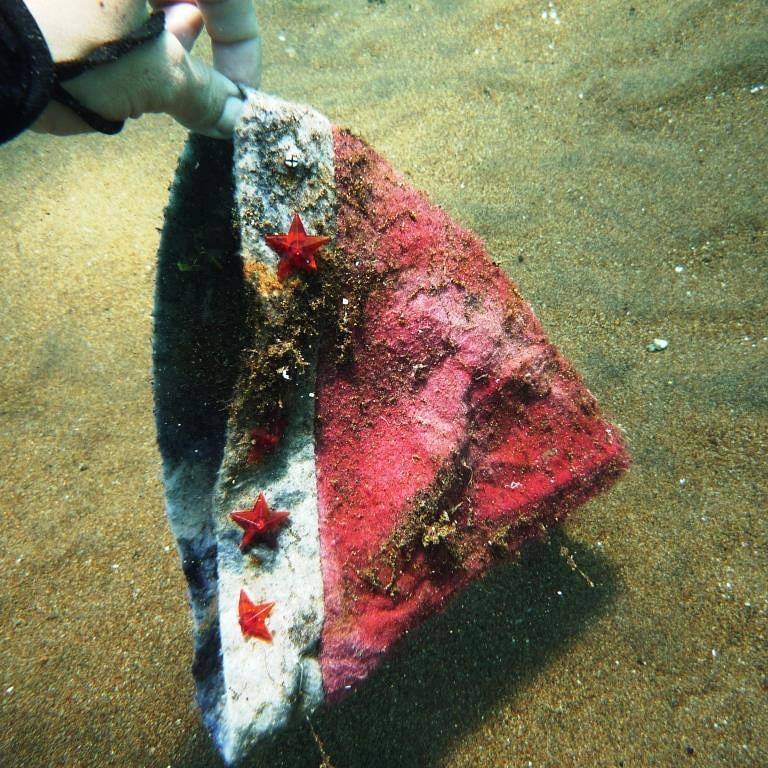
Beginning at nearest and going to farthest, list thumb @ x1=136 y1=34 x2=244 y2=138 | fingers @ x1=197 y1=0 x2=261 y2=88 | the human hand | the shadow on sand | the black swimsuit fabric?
1. the black swimsuit fabric
2. the human hand
3. thumb @ x1=136 y1=34 x2=244 y2=138
4. fingers @ x1=197 y1=0 x2=261 y2=88
5. the shadow on sand

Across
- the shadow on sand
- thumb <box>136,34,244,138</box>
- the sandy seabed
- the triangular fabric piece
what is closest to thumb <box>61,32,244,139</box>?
thumb <box>136,34,244,138</box>

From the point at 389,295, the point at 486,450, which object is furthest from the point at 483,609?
the point at 389,295

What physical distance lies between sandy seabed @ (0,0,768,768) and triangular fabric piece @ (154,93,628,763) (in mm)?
684

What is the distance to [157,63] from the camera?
1.20 m

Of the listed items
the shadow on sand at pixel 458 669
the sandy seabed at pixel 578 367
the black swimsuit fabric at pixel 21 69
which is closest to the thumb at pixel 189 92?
the black swimsuit fabric at pixel 21 69

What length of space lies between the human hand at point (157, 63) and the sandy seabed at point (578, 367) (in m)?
1.72

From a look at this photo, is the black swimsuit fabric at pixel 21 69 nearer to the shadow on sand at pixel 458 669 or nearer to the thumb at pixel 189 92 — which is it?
the thumb at pixel 189 92

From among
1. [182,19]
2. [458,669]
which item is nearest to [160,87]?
[182,19]

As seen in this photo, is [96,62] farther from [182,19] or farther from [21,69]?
[182,19]

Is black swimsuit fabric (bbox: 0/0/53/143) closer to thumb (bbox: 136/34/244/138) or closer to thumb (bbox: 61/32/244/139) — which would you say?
thumb (bbox: 61/32/244/139)

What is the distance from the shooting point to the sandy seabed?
2035 millimetres

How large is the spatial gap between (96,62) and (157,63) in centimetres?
15

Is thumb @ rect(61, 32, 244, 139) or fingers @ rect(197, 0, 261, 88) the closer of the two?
thumb @ rect(61, 32, 244, 139)

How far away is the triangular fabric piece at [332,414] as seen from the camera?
1515mm
